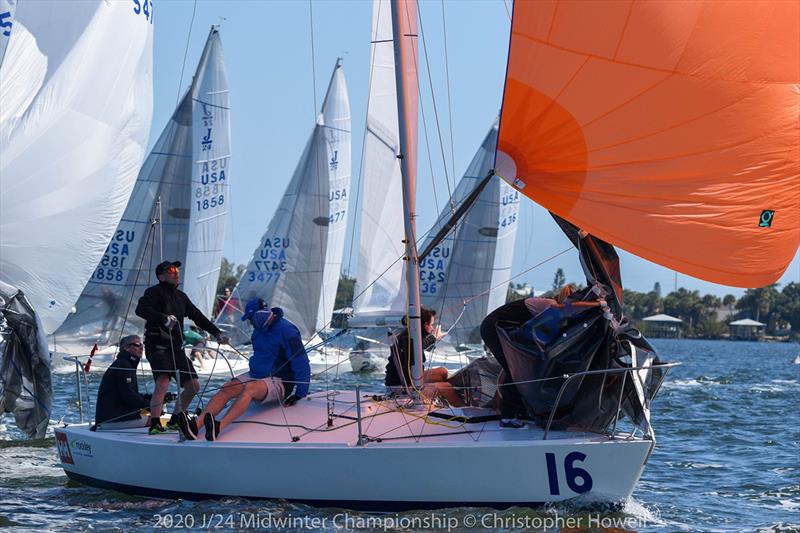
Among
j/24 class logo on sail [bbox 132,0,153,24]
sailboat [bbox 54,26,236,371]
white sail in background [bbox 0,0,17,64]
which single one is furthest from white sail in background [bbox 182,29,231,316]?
white sail in background [bbox 0,0,17,64]

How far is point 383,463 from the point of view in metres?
7.04

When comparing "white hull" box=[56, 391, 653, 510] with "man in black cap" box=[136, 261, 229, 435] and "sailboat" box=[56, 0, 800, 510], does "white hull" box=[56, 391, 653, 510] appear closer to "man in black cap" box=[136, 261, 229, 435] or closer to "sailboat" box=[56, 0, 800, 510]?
"sailboat" box=[56, 0, 800, 510]

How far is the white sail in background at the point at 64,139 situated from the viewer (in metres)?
8.60

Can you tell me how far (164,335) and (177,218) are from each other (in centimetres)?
1508

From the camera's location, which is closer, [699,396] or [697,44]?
[697,44]

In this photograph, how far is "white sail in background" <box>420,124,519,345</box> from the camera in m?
25.9

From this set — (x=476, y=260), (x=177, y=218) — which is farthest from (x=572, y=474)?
(x=476, y=260)

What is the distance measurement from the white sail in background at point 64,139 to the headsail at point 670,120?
12.9 ft

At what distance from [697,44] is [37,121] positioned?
524 centimetres

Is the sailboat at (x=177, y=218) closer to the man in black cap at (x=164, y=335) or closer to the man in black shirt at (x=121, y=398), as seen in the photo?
the man in black shirt at (x=121, y=398)

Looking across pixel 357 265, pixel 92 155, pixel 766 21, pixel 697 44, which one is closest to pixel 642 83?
pixel 697 44

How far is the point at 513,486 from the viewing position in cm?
694

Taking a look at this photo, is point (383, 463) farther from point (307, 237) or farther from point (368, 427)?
point (307, 237)

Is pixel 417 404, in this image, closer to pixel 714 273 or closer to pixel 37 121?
pixel 714 273
